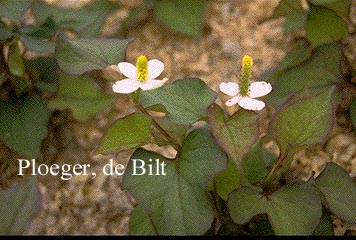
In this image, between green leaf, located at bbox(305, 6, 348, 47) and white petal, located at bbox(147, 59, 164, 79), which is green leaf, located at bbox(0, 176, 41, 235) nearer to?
white petal, located at bbox(147, 59, 164, 79)

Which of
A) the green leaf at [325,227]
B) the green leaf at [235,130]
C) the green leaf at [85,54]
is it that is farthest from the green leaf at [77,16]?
the green leaf at [325,227]

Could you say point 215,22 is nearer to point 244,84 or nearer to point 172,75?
point 172,75

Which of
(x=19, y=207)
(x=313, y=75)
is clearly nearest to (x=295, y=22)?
(x=313, y=75)

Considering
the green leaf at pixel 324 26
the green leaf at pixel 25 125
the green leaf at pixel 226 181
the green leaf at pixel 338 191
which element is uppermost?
the green leaf at pixel 324 26

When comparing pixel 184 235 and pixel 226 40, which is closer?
pixel 184 235

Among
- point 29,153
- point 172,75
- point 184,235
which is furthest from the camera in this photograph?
point 172,75

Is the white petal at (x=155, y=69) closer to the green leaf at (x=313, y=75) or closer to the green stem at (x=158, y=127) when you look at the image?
the green stem at (x=158, y=127)

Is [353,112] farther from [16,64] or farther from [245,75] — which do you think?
[16,64]

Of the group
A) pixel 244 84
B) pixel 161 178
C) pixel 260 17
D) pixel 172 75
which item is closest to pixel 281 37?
pixel 260 17
